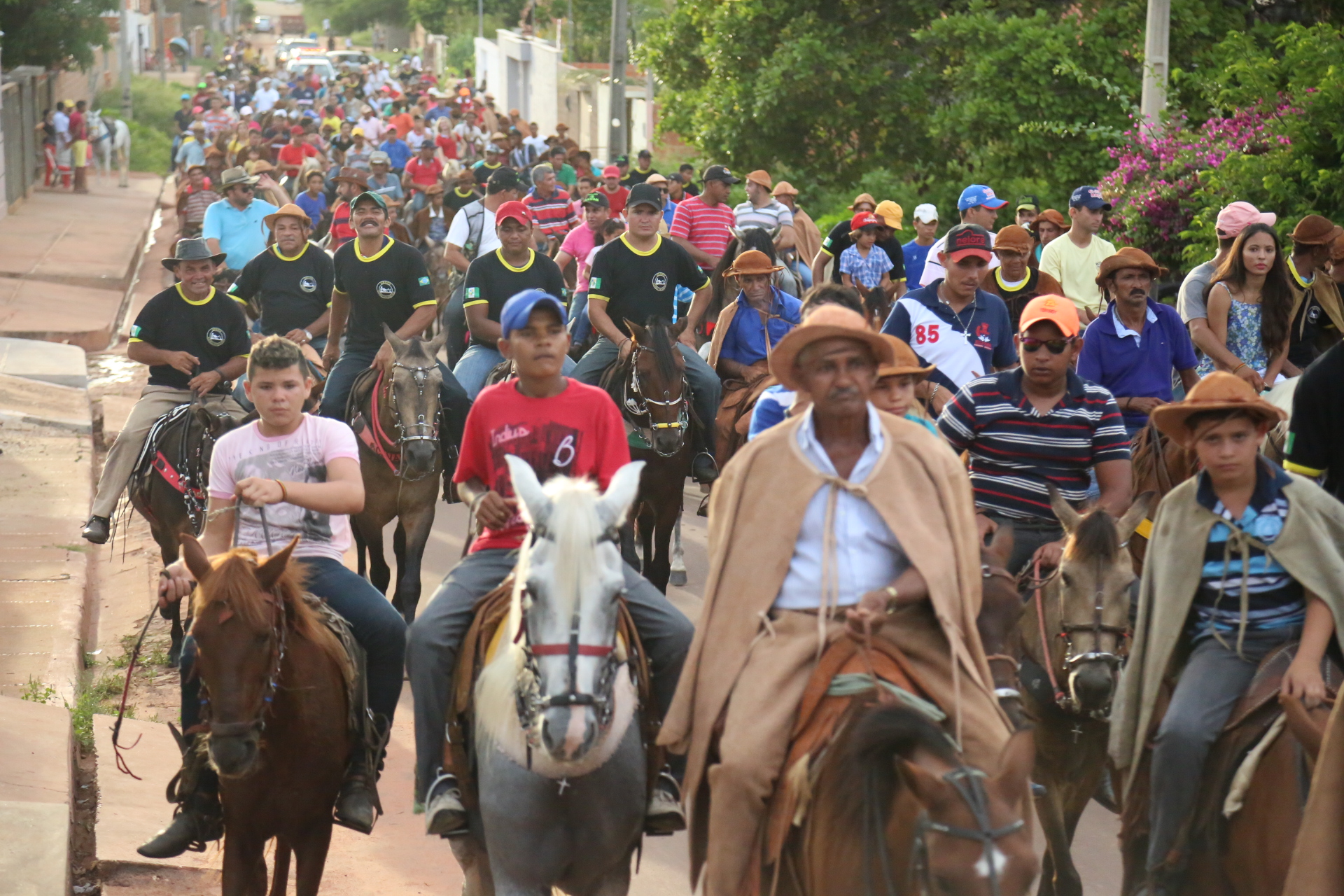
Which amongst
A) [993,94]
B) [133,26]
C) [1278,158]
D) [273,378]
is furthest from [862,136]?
[133,26]

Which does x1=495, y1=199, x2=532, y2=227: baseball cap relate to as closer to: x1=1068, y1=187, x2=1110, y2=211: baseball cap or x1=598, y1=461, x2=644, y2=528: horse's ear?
x1=1068, y1=187, x2=1110, y2=211: baseball cap

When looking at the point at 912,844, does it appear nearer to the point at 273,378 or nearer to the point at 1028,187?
the point at 273,378

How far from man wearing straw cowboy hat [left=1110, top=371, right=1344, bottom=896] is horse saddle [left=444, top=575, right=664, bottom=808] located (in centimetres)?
175

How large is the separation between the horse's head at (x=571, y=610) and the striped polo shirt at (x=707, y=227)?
1215 cm

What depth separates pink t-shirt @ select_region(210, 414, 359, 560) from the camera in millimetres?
6188

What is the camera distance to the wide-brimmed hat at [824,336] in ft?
15.8

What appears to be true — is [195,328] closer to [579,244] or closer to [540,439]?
[540,439]

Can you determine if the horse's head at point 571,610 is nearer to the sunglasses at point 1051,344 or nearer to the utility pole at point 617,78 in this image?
the sunglasses at point 1051,344

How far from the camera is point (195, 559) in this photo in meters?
5.46

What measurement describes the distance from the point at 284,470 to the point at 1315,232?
6706 mm

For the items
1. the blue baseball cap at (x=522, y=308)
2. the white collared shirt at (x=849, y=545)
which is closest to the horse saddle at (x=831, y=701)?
the white collared shirt at (x=849, y=545)

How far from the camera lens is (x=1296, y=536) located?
5.25m

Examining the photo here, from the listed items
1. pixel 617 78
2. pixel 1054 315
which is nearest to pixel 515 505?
pixel 1054 315

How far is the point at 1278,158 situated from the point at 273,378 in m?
10.6
